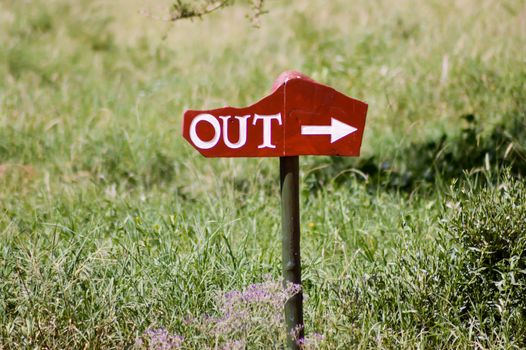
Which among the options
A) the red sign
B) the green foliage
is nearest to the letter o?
the red sign

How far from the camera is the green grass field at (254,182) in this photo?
3.35m

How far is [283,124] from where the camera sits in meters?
3.08

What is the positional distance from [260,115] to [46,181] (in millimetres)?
2307

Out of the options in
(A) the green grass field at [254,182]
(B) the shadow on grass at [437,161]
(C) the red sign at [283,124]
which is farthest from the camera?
(B) the shadow on grass at [437,161]

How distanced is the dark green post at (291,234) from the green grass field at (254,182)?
105mm

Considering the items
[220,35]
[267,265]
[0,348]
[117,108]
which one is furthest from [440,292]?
[220,35]

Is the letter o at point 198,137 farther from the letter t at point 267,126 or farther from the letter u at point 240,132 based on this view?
the letter t at point 267,126

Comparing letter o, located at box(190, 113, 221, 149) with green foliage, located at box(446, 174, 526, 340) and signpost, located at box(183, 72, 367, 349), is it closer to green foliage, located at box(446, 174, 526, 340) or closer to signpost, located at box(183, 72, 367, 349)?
signpost, located at box(183, 72, 367, 349)

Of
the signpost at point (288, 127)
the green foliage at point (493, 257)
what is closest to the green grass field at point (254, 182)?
the green foliage at point (493, 257)

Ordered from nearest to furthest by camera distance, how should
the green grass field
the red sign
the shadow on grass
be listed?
the red sign < the green grass field < the shadow on grass

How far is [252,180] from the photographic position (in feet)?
16.6

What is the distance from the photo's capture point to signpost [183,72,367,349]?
10.1 ft

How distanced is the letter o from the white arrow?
1.08ft

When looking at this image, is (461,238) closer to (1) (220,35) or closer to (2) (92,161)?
(2) (92,161)
